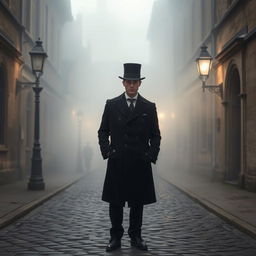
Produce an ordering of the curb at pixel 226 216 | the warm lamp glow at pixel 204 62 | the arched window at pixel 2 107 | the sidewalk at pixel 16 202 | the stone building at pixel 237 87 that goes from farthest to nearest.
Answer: the arched window at pixel 2 107
the warm lamp glow at pixel 204 62
the stone building at pixel 237 87
the sidewalk at pixel 16 202
the curb at pixel 226 216

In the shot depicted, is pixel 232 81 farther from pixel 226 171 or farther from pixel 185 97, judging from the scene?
pixel 185 97

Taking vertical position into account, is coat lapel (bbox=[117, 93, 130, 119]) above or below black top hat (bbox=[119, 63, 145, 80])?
below

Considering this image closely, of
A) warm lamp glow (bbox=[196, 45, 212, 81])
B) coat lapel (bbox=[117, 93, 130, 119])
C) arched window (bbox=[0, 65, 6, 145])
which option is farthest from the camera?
arched window (bbox=[0, 65, 6, 145])

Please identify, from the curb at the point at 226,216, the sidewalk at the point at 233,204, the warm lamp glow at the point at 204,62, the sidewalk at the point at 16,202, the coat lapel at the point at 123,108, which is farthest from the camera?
the warm lamp glow at the point at 204,62

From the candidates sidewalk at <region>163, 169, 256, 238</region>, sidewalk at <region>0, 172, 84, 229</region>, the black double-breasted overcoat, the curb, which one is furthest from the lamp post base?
the black double-breasted overcoat

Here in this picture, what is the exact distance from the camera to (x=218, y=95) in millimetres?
19141

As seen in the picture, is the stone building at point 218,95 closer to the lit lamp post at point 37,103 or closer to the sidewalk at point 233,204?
the sidewalk at point 233,204

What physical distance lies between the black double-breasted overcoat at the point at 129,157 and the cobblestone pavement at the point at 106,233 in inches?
25.8

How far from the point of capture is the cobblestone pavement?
21.7 feet

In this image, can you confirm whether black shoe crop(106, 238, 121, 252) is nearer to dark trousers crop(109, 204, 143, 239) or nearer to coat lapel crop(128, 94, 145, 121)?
dark trousers crop(109, 204, 143, 239)

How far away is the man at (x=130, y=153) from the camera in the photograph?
20.7 ft

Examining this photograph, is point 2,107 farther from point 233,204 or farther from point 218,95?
point 233,204

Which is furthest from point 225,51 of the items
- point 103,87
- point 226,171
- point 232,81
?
point 103,87

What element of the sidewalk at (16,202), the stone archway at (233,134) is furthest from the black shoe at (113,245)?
the stone archway at (233,134)
